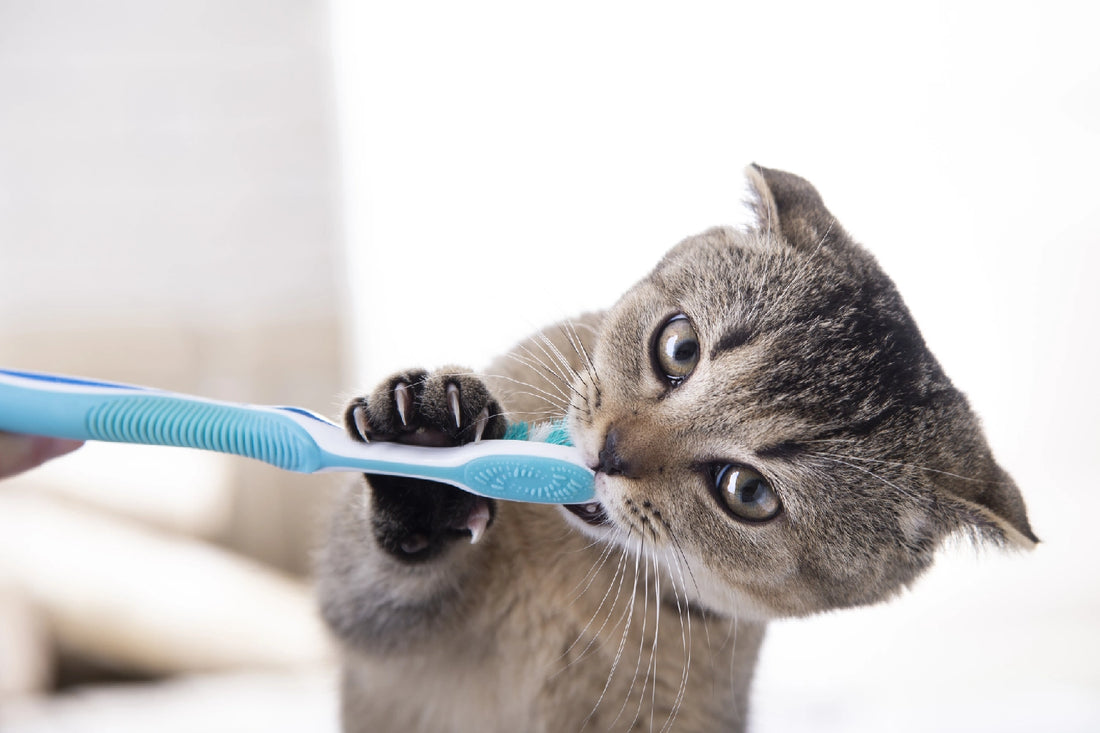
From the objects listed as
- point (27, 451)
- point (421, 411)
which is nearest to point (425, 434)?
point (421, 411)

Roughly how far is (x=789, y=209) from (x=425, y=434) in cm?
65

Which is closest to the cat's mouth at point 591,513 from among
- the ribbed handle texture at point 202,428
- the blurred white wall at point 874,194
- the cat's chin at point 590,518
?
the cat's chin at point 590,518

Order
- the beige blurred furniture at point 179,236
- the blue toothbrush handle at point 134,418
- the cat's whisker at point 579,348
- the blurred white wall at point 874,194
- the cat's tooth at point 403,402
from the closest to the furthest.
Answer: the blue toothbrush handle at point 134,418 < the cat's tooth at point 403,402 < the cat's whisker at point 579,348 < the blurred white wall at point 874,194 < the beige blurred furniture at point 179,236

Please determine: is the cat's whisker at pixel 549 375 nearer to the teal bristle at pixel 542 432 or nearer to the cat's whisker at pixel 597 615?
the teal bristle at pixel 542 432

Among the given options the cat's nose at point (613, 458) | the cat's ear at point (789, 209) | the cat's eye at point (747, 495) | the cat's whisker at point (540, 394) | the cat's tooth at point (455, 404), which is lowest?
the cat's eye at point (747, 495)

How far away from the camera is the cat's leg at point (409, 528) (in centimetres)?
87

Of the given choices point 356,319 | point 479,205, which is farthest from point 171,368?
point 479,205

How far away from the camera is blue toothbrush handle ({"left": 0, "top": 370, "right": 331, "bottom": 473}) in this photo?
75 cm

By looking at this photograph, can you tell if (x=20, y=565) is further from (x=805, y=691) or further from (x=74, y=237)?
(x=805, y=691)

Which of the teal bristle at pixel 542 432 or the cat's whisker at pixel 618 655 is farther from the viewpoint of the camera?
the cat's whisker at pixel 618 655

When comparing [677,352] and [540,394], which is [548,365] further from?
[677,352]

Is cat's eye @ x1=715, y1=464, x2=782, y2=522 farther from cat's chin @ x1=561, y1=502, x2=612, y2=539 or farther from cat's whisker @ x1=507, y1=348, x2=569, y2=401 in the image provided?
cat's whisker @ x1=507, y1=348, x2=569, y2=401

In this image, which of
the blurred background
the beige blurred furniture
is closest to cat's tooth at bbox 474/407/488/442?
the blurred background

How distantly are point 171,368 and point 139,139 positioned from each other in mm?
683
